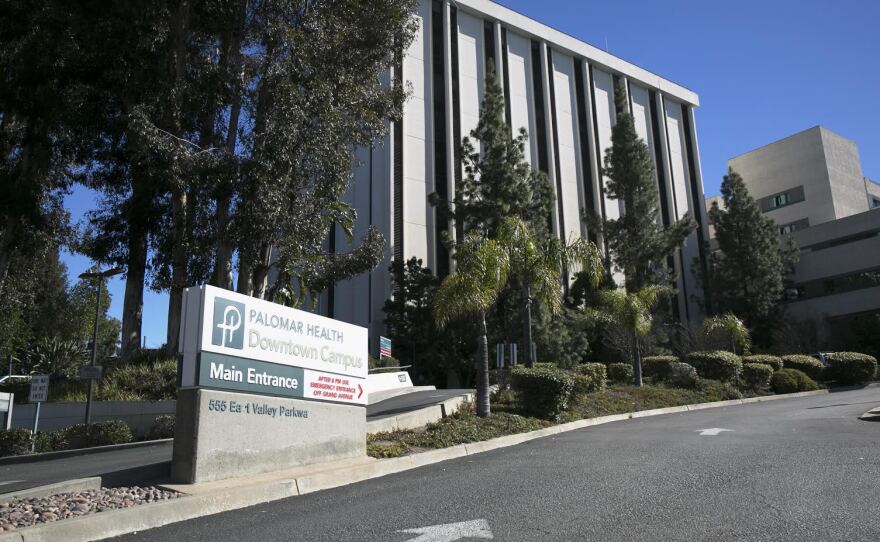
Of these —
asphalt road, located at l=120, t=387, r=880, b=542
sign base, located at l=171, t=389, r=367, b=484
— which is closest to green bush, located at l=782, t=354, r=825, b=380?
asphalt road, located at l=120, t=387, r=880, b=542

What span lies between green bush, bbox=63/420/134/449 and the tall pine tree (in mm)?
29441

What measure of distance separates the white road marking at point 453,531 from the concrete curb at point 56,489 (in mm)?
4093

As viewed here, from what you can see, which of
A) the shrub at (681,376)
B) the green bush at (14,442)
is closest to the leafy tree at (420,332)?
the shrub at (681,376)

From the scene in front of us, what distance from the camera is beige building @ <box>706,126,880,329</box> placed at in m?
46.1

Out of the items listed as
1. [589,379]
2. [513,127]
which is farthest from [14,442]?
[513,127]

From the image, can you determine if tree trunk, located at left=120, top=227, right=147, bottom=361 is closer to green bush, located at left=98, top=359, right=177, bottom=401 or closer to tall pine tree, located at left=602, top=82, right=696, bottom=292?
green bush, located at left=98, top=359, right=177, bottom=401

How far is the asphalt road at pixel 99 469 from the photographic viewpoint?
8.15m

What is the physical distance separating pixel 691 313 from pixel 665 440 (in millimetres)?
42041

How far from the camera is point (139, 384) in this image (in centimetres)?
2020

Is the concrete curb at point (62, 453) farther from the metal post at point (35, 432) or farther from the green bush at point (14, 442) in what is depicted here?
the metal post at point (35, 432)

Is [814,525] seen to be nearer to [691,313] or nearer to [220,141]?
[220,141]

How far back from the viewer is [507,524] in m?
6.06

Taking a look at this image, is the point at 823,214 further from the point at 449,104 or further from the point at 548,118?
the point at 449,104

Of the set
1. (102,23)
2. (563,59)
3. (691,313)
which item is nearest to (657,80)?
(563,59)
